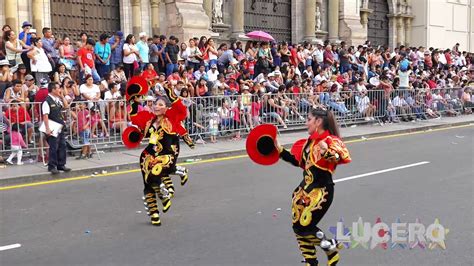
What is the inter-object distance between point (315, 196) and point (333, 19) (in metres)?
24.0

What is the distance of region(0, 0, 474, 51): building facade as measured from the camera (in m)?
17.9

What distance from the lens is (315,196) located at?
4832 millimetres

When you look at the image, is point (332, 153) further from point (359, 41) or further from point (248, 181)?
point (359, 41)

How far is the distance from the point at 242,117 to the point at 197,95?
4.30ft

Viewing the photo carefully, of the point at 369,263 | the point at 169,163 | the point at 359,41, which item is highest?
the point at 359,41

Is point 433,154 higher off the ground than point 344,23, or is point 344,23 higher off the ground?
point 344,23

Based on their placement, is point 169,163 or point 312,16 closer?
point 169,163

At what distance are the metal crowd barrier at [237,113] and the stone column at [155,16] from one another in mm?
6301

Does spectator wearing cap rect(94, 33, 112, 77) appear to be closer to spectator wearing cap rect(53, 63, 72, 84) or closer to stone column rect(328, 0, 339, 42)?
spectator wearing cap rect(53, 63, 72, 84)

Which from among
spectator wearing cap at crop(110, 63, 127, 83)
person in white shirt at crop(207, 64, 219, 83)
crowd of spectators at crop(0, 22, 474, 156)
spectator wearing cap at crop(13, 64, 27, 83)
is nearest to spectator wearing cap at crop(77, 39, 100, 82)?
crowd of spectators at crop(0, 22, 474, 156)

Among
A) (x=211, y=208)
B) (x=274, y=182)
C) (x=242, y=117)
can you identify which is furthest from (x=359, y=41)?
(x=211, y=208)

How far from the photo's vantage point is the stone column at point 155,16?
19.9 m

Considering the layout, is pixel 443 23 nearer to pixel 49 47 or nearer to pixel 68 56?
pixel 68 56

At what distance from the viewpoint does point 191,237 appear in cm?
636
